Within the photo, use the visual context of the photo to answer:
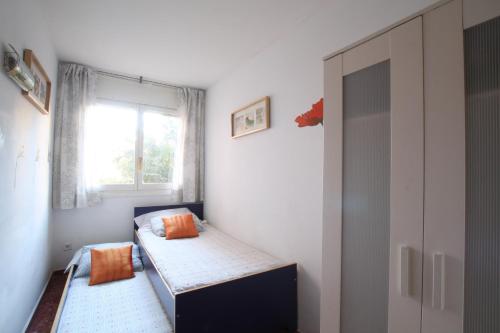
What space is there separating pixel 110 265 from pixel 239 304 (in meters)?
1.46

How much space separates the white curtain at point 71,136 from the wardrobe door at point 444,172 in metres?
3.34

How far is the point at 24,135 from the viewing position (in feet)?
5.48

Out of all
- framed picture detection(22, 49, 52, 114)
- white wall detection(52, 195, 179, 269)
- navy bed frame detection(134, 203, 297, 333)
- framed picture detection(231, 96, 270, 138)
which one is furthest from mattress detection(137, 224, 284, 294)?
framed picture detection(22, 49, 52, 114)

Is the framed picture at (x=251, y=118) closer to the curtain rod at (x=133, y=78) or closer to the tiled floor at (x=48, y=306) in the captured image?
the curtain rod at (x=133, y=78)

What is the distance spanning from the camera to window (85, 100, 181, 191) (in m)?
3.01

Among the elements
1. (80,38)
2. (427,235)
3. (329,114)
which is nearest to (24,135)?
(80,38)

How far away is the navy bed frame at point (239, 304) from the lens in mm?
1436

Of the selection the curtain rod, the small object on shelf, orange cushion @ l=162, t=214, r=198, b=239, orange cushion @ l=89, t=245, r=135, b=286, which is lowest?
orange cushion @ l=89, t=245, r=135, b=286

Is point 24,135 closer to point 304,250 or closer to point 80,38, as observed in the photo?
point 80,38

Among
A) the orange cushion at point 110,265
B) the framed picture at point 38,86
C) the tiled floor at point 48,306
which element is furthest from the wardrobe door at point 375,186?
the tiled floor at point 48,306

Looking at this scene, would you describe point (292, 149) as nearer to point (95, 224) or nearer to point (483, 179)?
point (483, 179)

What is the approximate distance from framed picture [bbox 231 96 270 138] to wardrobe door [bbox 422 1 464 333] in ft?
5.30

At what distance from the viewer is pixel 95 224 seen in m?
3.06

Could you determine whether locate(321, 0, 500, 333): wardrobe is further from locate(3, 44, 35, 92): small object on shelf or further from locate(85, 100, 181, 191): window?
locate(85, 100, 181, 191): window
